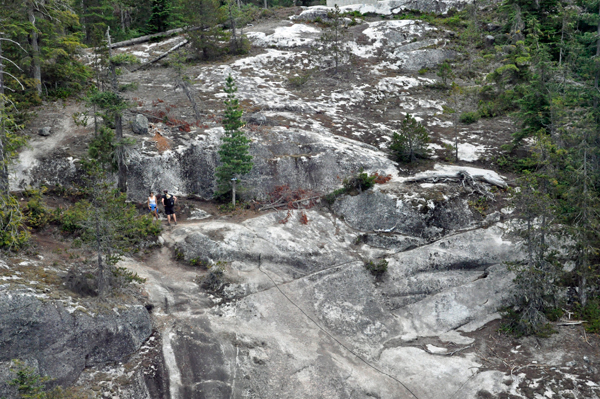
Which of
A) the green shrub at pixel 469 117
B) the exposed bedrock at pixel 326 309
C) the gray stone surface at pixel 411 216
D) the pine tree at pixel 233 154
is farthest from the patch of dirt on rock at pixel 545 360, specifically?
the green shrub at pixel 469 117

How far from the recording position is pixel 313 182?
28.0m

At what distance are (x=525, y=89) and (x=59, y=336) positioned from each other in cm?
2856

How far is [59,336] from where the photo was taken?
1536 cm

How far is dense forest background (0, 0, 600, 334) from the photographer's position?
20.1m

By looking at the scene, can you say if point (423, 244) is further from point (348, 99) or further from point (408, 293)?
point (348, 99)

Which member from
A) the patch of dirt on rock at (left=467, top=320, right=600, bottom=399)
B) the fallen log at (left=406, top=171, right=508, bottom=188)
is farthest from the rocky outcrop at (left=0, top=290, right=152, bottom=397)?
the fallen log at (left=406, top=171, right=508, bottom=188)

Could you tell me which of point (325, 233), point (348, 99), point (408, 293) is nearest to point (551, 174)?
point (408, 293)

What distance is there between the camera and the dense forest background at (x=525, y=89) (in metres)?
20.1

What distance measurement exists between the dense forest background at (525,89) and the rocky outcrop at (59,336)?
656 centimetres

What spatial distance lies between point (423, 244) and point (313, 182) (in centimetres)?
814

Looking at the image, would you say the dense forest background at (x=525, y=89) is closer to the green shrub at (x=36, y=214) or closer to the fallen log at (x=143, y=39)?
the fallen log at (x=143, y=39)

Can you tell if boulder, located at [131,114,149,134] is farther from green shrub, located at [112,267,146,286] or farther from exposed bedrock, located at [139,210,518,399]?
green shrub, located at [112,267,146,286]

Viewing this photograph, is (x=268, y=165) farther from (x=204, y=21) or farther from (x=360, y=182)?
(x=204, y=21)

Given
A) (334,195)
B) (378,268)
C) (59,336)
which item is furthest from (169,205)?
(378,268)
